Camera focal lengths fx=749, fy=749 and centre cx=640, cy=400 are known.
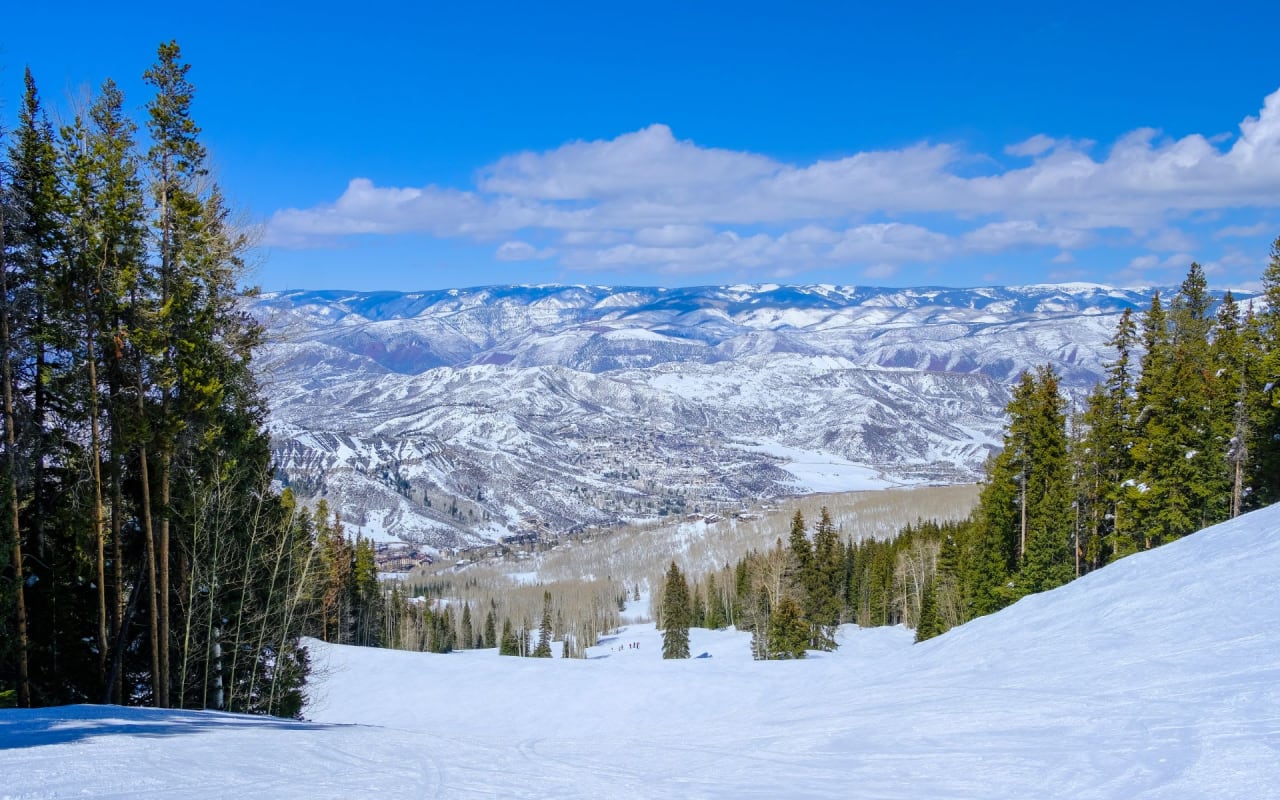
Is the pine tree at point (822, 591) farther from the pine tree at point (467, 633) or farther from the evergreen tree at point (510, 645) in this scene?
the pine tree at point (467, 633)

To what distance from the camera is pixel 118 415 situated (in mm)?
17141

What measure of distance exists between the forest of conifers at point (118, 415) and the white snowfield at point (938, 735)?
196 inches

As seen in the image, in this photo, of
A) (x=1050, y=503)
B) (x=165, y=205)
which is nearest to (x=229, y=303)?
(x=165, y=205)

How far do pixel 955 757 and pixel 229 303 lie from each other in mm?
18804

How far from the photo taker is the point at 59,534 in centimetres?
1748

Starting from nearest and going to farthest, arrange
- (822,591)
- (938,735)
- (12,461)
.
Result: (938,735) → (12,461) → (822,591)

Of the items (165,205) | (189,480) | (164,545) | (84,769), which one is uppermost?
(165,205)

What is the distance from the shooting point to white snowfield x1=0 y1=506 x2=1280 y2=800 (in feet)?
29.3

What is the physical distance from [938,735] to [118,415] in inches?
718

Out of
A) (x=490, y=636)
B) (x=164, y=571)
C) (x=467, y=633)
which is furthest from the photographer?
(x=490, y=636)

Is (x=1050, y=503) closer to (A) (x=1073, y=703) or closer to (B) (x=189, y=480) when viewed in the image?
(A) (x=1073, y=703)

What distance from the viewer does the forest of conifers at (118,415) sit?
15.9 m

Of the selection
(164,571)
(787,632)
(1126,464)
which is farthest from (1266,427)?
(164,571)

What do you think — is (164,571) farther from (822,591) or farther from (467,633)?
(467,633)
